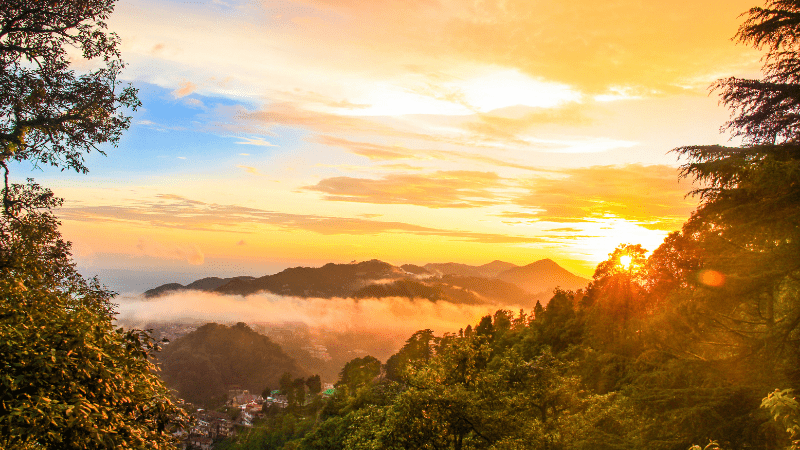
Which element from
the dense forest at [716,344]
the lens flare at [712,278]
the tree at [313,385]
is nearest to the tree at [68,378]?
the dense forest at [716,344]

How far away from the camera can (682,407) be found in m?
8.91

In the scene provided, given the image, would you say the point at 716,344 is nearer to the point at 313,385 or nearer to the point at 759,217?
the point at 759,217

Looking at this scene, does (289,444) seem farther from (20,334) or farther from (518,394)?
(20,334)

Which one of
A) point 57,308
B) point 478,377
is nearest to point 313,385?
point 478,377

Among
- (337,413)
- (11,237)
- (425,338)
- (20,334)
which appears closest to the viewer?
(20,334)

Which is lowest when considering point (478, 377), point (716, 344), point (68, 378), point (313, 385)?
point (313, 385)

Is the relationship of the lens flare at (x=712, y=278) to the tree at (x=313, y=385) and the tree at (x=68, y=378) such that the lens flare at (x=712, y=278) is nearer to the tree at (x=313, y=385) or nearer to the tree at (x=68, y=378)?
the tree at (x=68, y=378)

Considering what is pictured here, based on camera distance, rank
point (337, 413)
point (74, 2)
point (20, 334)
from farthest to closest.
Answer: point (337, 413)
point (74, 2)
point (20, 334)

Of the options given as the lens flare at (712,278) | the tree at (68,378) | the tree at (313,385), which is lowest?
the tree at (313,385)

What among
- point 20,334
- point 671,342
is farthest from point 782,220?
point 20,334

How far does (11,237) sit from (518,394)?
18154 millimetres

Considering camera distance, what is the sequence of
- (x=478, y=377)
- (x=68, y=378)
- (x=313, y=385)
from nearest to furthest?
(x=68, y=378) < (x=478, y=377) < (x=313, y=385)

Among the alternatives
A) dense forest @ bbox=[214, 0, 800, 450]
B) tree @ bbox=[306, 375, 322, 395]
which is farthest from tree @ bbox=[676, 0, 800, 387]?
tree @ bbox=[306, 375, 322, 395]

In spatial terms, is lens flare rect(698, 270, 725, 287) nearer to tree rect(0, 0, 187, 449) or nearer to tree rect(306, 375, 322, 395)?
tree rect(0, 0, 187, 449)
